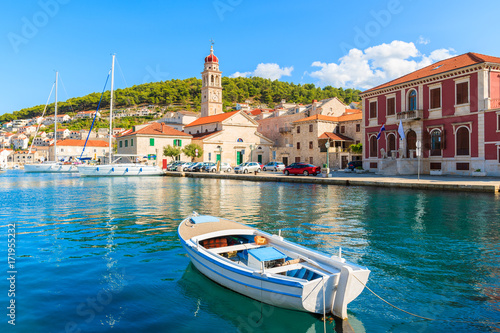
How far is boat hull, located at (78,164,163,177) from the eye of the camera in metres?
47.7

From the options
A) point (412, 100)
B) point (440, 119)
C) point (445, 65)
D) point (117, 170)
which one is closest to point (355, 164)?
point (412, 100)

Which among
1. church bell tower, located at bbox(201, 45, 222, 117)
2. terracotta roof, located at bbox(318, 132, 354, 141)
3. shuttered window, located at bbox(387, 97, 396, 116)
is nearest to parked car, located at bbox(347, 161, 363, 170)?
shuttered window, located at bbox(387, 97, 396, 116)

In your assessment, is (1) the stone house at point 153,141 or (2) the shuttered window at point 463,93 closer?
(2) the shuttered window at point 463,93

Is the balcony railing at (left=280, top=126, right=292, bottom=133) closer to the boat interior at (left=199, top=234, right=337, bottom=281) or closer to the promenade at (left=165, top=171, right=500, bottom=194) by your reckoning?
the promenade at (left=165, top=171, right=500, bottom=194)

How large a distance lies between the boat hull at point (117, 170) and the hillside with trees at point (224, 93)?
266 ft

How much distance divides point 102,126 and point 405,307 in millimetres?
160904

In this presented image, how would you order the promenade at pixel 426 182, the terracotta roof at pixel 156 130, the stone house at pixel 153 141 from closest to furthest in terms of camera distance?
the promenade at pixel 426 182 → the stone house at pixel 153 141 → the terracotta roof at pixel 156 130

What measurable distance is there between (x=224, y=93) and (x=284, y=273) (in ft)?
480

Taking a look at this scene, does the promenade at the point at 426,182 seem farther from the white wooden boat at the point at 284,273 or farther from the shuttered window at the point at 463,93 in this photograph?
the white wooden boat at the point at 284,273

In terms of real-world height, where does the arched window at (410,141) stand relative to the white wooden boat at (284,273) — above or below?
above

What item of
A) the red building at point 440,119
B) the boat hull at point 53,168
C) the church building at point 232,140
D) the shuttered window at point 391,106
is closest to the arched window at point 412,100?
the red building at point 440,119

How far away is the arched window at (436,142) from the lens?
3438cm

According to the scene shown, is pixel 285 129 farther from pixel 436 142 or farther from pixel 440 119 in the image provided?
pixel 440 119

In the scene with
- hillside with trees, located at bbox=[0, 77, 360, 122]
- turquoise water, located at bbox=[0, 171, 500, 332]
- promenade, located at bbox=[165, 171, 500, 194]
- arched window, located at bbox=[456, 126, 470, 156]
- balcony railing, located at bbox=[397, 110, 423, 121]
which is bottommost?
turquoise water, located at bbox=[0, 171, 500, 332]
